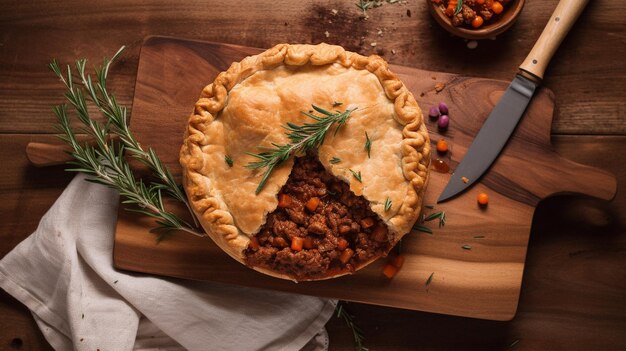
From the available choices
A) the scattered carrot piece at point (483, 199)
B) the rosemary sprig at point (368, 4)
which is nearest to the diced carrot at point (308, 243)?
the scattered carrot piece at point (483, 199)

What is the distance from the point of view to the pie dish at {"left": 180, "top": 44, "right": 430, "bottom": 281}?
359 centimetres

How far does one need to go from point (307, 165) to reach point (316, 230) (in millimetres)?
408

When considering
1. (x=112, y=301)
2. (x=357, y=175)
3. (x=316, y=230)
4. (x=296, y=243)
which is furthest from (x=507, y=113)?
(x=112, y=301)

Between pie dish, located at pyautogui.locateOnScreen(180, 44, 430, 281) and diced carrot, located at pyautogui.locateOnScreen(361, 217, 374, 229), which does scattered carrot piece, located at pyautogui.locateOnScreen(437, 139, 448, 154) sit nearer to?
pie dish, located at pyautogui.locateOnScreen(180, 44, 430, 281)

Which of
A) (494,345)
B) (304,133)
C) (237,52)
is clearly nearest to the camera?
(304,133)

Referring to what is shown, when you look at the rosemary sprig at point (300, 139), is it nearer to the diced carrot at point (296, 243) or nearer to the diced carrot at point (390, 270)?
the diced carrot at point (296, 243)

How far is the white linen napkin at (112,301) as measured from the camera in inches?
159

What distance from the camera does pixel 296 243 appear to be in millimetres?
3607

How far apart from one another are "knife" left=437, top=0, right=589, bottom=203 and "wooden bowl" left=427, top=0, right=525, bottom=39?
0.79 feet

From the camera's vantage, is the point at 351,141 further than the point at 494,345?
No

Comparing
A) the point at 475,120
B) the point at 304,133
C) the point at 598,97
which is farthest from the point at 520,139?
the point at 304,133

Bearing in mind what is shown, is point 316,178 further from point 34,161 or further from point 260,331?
point 34,161

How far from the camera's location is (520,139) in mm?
4117

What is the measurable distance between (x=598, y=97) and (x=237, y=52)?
104 inches
